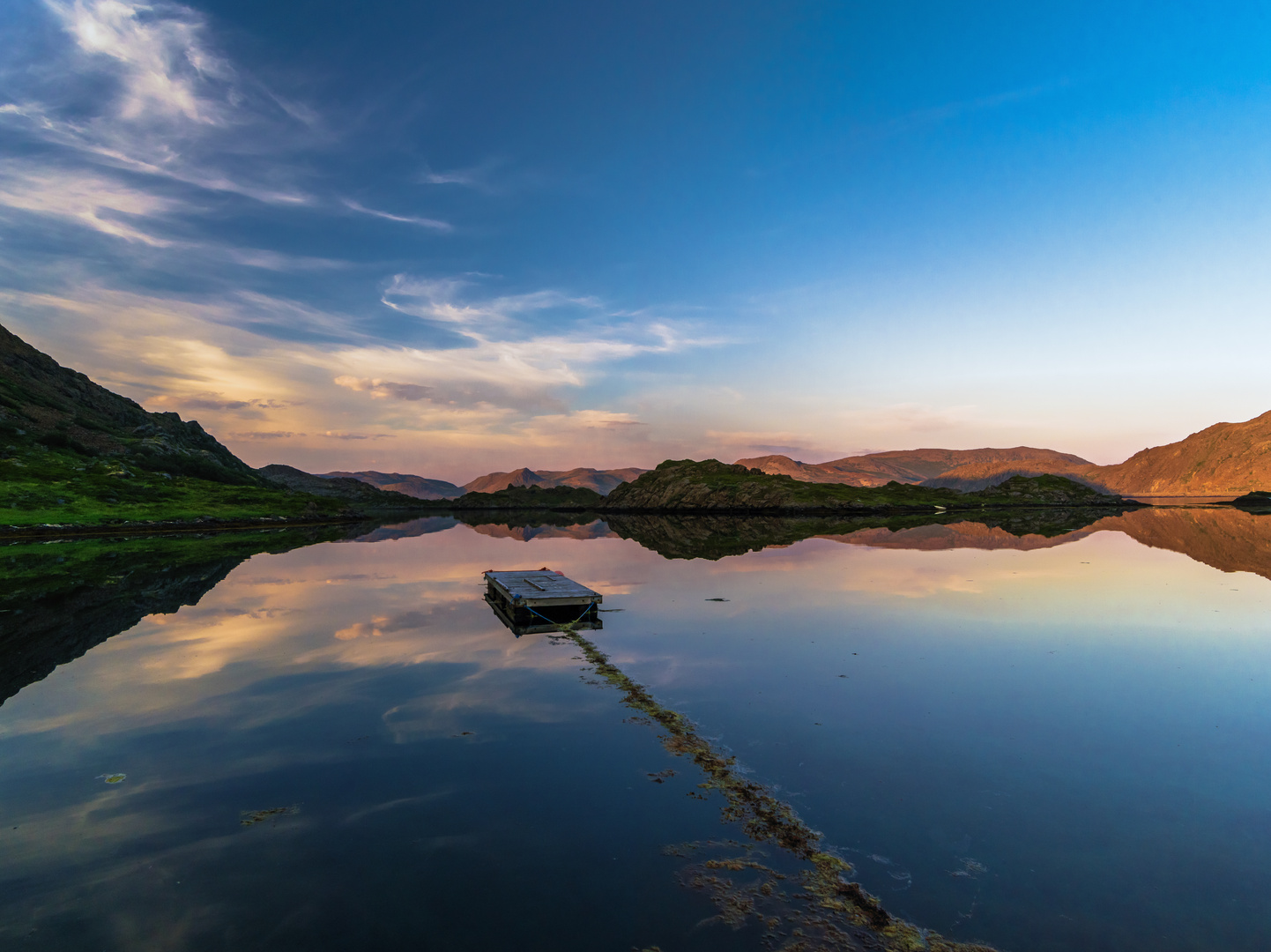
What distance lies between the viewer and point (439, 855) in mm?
10328

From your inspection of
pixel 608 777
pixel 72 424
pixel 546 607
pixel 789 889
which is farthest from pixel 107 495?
pixel 789 889

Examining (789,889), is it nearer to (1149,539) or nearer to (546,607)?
(546,607)

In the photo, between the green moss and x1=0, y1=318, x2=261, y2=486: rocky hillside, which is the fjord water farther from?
x1=0, y1=318, x2=261, y2=486: rocky hillside

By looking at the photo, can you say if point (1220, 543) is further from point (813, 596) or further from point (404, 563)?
point (404, 563)

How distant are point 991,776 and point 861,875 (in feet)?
19.0

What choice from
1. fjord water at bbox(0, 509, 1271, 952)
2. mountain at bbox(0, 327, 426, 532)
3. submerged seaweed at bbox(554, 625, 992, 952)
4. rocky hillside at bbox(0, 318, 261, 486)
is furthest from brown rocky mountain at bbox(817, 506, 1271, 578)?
rocky hillside at bbox(0, 318, 261, 486)

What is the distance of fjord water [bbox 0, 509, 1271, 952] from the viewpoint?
29.1ft

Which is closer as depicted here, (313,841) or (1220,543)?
(313,841)

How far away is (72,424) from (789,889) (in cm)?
21131

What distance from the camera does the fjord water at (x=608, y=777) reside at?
Result: 29.1 feet

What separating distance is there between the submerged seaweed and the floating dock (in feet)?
57.7

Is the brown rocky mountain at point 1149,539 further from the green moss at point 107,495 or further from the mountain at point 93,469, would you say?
the mountain at point 93,469

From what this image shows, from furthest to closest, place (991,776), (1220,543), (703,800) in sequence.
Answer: (1220,543), (991,776), (703,800)

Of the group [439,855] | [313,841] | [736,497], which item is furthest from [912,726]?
[736,497]
